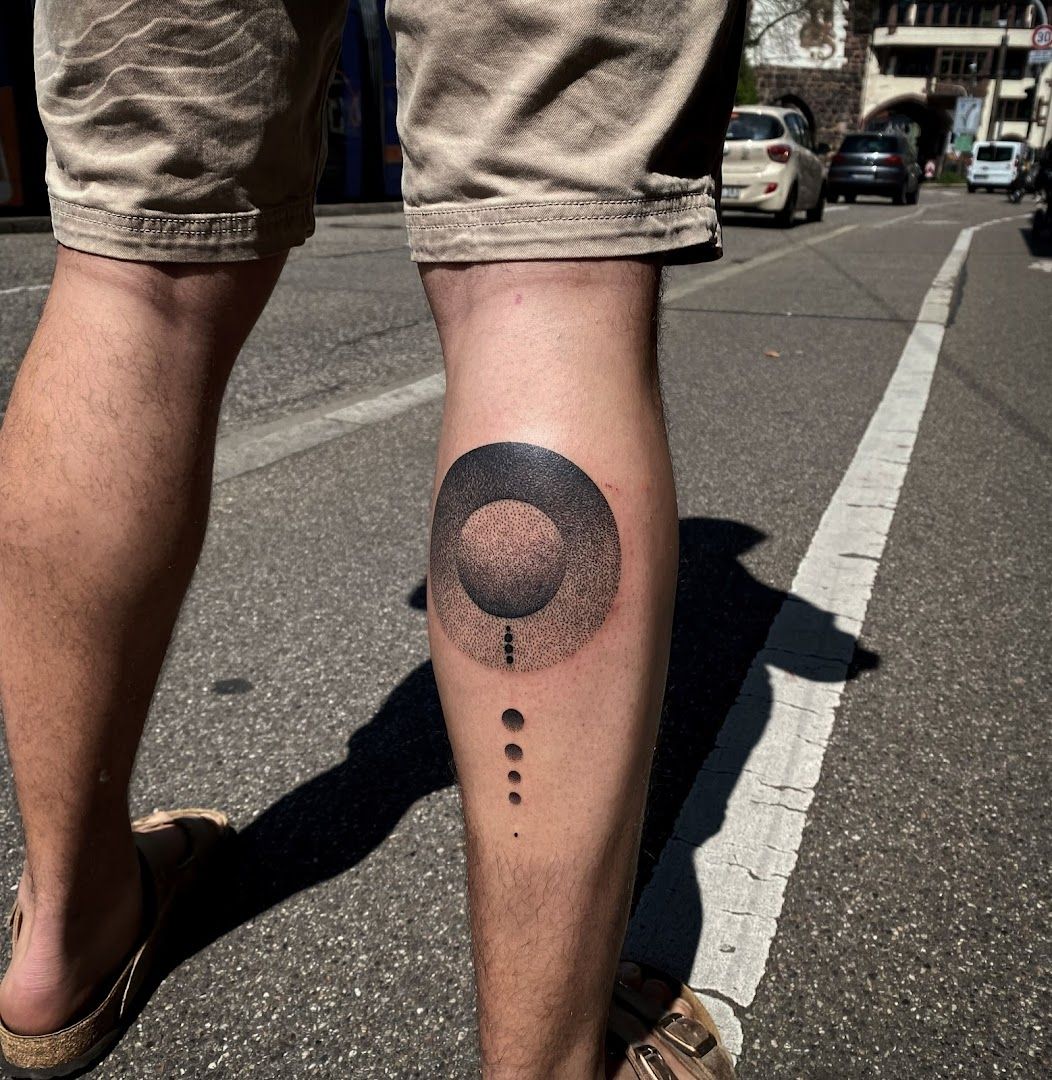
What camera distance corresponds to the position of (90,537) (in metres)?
0.90

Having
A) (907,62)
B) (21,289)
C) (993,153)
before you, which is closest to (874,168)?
(21,289)

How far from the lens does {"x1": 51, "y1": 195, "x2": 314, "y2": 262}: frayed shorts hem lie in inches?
34.8

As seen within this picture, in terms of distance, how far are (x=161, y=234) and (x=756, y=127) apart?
522 inches

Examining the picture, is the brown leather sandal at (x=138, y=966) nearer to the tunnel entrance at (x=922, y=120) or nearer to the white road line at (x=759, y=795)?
the white road line at (x=759, y=795)

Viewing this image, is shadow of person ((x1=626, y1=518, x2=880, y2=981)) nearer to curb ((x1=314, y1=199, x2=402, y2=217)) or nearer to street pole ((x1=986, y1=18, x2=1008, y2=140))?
curb ((x1=314, y1=199, x2=402, y2=217))

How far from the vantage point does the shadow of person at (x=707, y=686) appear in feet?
4.02

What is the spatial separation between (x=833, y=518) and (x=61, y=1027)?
206cm

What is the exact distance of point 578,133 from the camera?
0.76m

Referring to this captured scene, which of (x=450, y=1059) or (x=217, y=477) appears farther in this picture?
(x=217, y=477)

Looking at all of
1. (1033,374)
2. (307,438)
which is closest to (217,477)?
(307,438)

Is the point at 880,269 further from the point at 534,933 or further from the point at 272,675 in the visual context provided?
the point at 534,933

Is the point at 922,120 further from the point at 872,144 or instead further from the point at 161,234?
the point at 161,234

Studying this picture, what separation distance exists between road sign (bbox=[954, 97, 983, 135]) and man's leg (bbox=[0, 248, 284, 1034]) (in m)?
55.6

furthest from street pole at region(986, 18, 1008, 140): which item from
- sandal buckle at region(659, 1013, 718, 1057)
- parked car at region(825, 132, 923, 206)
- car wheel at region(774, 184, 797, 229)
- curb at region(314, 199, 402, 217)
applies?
sandal buckle at region(659, 1013, 718, 1057)
